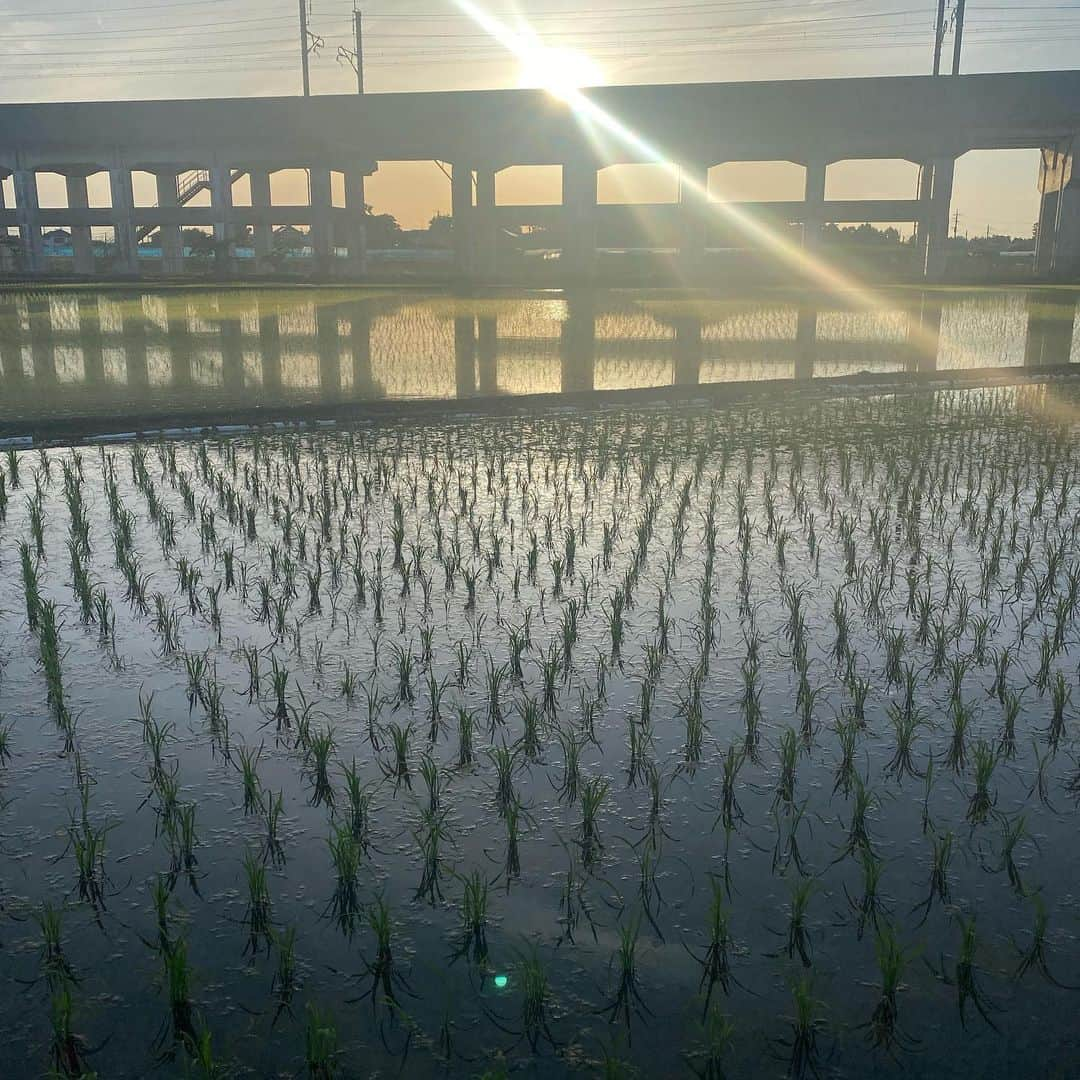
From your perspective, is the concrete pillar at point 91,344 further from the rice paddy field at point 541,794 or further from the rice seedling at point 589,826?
the rice seedling at point 589,826

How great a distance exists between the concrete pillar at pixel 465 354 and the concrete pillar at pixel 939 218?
16.1 meters

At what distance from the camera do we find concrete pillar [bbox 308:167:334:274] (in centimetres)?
3403


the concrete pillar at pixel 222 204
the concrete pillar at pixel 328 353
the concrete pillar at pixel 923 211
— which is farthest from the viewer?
the concrete pillar at pixel 222 204

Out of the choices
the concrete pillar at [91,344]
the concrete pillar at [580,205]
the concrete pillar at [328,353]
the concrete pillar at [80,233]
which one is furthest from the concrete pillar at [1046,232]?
the concrete pillar at [80,233]

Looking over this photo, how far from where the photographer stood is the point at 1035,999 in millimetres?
2156

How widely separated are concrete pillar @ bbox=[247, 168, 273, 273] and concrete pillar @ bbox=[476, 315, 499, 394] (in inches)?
682

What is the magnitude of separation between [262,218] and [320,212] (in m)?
2.29

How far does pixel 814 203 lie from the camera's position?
103 feet

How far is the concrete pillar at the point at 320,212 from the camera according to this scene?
34.0m

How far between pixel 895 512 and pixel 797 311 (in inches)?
698

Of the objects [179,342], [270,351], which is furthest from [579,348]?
A: [179,342]

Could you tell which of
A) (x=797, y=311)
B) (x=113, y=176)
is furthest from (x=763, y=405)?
(x=113, y=176)

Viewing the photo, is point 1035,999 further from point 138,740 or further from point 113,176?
point 113,176

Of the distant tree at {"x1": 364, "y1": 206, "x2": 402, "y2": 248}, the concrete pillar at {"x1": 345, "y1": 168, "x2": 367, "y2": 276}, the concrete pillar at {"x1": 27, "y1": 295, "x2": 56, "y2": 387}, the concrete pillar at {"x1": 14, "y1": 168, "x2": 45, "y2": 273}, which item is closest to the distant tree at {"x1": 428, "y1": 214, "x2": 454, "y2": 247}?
the distant tree at {"x1": 364, "y1": 206, "x2": 402, "y2": 248}
